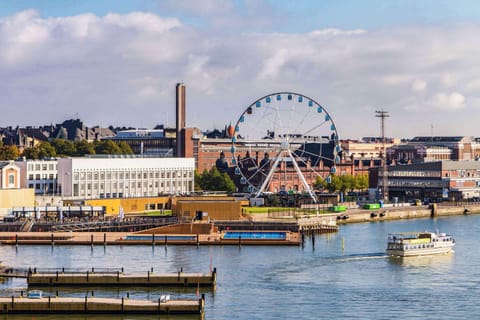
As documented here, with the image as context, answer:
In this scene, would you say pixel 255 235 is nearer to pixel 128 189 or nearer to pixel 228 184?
pixel 128 189

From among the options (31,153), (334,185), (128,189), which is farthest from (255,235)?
(31,153)

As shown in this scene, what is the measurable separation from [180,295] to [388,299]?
7462 millimetres

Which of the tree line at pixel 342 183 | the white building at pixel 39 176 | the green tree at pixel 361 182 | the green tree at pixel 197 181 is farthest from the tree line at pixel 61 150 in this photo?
the green tree at pixel 361 182

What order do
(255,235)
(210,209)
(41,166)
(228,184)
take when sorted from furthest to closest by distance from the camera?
(228,184)
(41,166)
(210,209)
(255,235)

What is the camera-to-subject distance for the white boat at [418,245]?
54.2m

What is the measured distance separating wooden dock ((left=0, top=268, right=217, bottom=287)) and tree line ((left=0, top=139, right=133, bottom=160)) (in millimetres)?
59097

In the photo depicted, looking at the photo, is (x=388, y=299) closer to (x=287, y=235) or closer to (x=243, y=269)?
(x=243, y=269)

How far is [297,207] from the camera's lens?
288 ft

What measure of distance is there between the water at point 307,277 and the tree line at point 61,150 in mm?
44648

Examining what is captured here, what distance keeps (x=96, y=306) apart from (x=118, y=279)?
19.2ft

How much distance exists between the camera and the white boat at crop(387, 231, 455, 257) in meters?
54.2

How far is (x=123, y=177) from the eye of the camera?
8800cm

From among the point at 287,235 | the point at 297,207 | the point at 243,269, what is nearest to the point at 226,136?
the point at 297,207

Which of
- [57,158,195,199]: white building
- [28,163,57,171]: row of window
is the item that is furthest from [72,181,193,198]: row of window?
[28,163,57,171]: row of window
